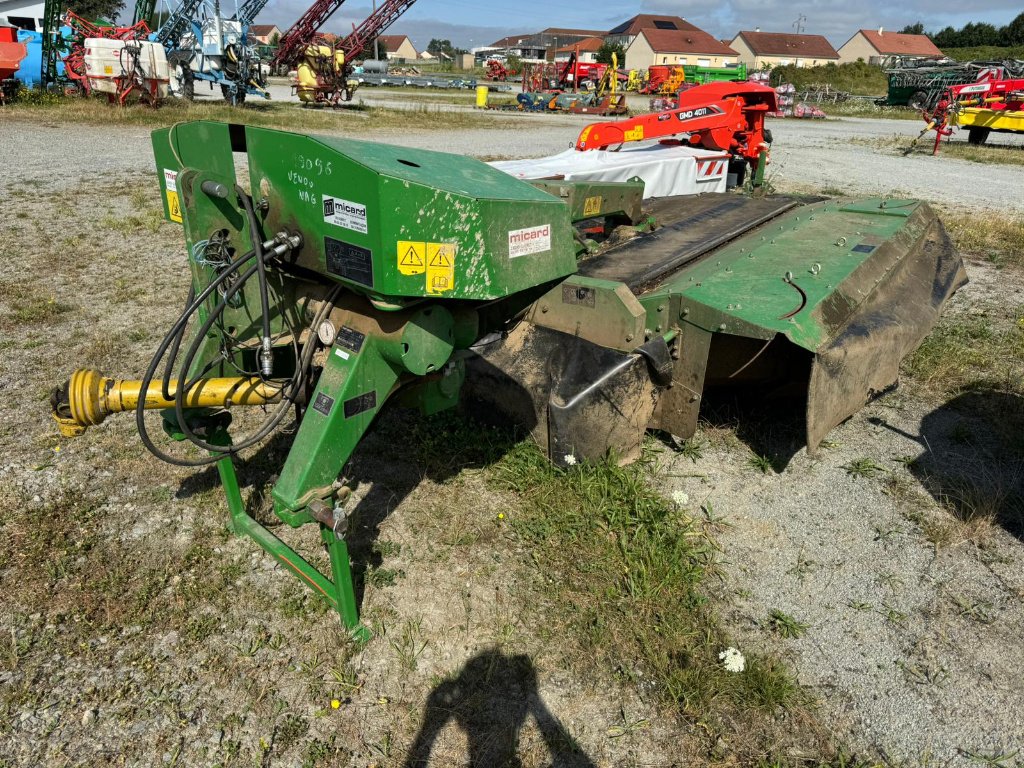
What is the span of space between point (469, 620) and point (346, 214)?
1.45m

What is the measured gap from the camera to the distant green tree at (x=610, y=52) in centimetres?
5639

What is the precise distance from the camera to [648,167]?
24.0 feet

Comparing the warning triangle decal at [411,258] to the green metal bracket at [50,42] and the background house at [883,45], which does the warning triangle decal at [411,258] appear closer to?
the green metal bracket at [50,42]

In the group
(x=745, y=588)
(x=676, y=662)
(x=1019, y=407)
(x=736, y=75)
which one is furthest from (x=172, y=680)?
(x=736, y=75)

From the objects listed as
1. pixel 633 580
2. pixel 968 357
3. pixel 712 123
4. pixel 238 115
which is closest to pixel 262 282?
pixel 633 580

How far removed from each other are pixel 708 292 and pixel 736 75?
53.9 feet

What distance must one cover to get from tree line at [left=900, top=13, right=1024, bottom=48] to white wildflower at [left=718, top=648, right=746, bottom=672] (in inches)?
2740

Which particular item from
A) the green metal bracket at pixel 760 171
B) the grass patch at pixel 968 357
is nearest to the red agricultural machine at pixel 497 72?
the green metal bracket at pixel 760 171

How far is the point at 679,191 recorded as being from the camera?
7820 millimetres

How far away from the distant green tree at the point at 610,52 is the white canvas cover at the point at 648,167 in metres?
51.7

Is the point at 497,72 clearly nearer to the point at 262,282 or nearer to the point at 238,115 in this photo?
the point at 238,115

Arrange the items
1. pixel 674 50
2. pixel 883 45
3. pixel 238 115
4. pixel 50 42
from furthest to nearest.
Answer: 1. pixel 883 45
2. pixel 674 50
3. pixel 50 42
4. pixel 238 115

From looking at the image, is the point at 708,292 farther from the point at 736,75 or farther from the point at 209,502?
→ the point at 736,75

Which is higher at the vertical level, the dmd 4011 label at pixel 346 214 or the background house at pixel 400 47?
the background house at pixel 400 47
